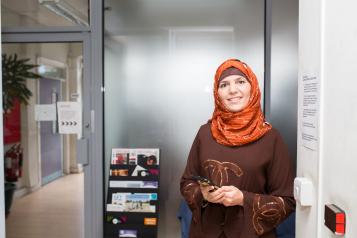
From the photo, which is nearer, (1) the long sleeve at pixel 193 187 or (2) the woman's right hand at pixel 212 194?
(2) the woman's right hand at pixel 212 194

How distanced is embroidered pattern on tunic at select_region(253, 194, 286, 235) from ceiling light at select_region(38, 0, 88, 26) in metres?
1.93

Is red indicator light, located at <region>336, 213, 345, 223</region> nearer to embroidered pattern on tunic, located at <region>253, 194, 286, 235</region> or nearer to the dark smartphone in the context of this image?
embroidered pattern on tunic, located at <region>253, 194, 286, 235</region>

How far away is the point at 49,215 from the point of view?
280 centimetres

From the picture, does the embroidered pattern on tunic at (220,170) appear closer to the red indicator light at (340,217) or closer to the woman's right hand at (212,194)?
the woman's right hand at (212,194)

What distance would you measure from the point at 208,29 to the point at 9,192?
6.62ft

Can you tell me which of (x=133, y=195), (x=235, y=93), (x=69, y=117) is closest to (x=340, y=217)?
(x=235, y=93)

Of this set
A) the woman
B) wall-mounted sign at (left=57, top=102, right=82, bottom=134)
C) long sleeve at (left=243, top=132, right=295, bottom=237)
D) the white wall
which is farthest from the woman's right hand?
wall-mounted sign at (left=57, top=102, right=82, bottom=134)

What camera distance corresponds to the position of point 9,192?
9.00 feet

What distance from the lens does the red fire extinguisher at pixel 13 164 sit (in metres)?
2.75

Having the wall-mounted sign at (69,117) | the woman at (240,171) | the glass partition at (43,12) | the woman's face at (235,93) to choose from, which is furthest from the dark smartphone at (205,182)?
the glass partition at (43,12)

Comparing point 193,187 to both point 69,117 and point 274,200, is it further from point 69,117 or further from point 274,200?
point 69,117

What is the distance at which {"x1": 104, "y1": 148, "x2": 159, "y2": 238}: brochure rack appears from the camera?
2.54 metres

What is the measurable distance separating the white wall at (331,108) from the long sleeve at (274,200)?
0.08 m

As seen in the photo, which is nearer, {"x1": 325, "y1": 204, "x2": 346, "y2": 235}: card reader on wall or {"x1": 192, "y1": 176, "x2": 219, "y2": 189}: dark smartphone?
{"x1": 325, "y1": 204, "x2": 346, "y2": 235}: card reader on wall
